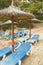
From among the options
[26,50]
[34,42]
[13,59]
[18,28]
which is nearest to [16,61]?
[13,59]

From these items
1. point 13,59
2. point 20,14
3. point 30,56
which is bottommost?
point 30,56

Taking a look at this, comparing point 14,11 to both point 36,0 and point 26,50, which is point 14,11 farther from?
point 36,0

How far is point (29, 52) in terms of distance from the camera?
41.1 ft

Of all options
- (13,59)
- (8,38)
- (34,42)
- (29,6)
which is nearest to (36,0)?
(29,6)

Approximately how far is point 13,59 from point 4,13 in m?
2.62

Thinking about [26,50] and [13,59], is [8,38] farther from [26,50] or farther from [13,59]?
[13,59]

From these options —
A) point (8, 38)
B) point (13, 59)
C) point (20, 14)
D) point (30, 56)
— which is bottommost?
point (8, 38)

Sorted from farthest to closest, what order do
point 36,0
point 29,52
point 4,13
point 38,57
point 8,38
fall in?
point 36,0 → point 8,38 → point 29,52 → point 38,57 → point 4,13

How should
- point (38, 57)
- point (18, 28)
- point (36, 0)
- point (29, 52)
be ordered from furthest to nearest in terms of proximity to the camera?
A: point (36, 0)
point (18, 28)
point (29, 52)
point (38, 57)

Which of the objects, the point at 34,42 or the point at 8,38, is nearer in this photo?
the point at 34,42

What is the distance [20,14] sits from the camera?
10.4 meters

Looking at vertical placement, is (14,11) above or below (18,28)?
above

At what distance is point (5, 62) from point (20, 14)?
2966 millimetres

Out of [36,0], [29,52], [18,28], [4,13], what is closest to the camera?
[4,13]
